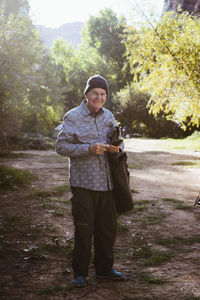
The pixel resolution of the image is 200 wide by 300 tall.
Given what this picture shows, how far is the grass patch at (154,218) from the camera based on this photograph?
5.36 metres

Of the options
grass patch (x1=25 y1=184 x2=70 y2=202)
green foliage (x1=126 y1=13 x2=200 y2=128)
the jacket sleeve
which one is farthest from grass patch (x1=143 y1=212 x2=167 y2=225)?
green foliage (x1=126 y1=13 x2=200 y2=128)

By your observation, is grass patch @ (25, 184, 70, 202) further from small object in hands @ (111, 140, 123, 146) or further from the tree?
the tree

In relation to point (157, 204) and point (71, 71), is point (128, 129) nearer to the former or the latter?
point (71, 71)

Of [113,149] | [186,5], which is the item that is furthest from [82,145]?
[186,5]

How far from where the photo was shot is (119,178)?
3.18 metres

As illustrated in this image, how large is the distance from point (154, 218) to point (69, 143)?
3.01 meters

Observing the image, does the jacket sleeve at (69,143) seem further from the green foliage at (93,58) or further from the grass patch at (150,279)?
the green foliage at (93,58)

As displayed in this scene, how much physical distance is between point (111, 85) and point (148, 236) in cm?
3530

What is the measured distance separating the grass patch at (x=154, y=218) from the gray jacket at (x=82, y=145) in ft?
8.02

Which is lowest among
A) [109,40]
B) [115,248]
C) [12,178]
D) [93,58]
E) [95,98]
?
[115,248]

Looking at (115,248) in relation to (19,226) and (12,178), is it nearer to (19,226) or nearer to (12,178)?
(19,226)

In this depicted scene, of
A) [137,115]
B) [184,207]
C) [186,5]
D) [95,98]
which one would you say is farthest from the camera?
[137,115]

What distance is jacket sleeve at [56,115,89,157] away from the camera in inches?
119

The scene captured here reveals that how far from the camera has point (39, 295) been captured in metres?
2.93
